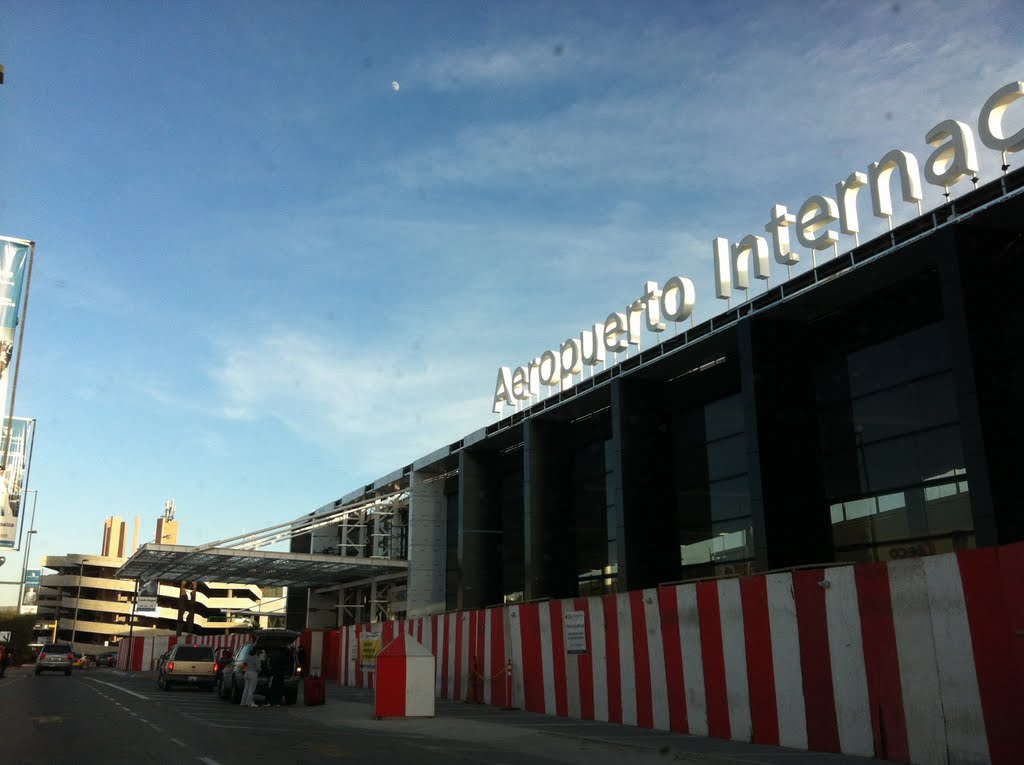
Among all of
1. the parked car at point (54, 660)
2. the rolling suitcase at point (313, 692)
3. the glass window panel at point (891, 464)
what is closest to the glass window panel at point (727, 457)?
the glass window panel at point (891, 464)

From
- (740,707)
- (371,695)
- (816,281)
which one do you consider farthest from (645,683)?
(371,695)

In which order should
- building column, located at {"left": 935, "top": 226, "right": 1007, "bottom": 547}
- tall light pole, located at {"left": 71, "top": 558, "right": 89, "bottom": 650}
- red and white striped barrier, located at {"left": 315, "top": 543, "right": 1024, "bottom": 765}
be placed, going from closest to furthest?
A: red and white striped barrier, located at {"left": 315, "top": 543, "right": 1024, "bottom": 765} → building column, located at {"left": 935, "top": 226, "right": 1007, "bottom": 547} → tall light pole, located at {"left": 71, "top": 558, "right": 89, "bottom": 650}

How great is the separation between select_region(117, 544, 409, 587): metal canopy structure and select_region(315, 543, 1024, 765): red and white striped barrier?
1003 inches

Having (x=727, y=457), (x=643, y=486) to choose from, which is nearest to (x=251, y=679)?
(x=643, y=486)

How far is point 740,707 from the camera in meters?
15.3

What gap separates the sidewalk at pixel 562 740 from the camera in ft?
43.3

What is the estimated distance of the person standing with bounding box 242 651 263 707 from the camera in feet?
85.0

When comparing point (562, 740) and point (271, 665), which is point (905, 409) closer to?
point (562, 740)

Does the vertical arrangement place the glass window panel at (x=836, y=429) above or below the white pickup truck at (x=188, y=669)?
above

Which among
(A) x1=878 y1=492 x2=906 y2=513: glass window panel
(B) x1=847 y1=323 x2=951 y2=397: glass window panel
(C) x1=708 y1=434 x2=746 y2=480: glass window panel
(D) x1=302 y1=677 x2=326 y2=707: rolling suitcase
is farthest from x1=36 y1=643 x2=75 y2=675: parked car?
(B) x1=847 y1=323 x2=951 y2=397: glass window panel

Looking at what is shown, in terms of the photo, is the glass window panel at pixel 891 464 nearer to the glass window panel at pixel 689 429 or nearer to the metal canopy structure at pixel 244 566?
the glass window panel at pixel 689 429

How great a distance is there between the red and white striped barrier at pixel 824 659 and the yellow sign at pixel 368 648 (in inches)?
488

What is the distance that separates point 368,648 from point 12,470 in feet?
126

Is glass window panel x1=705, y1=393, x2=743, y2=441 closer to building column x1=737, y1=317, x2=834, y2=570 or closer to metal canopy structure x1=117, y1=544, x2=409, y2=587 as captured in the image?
building column x1=737, y1=317, x2=834, y2=570
